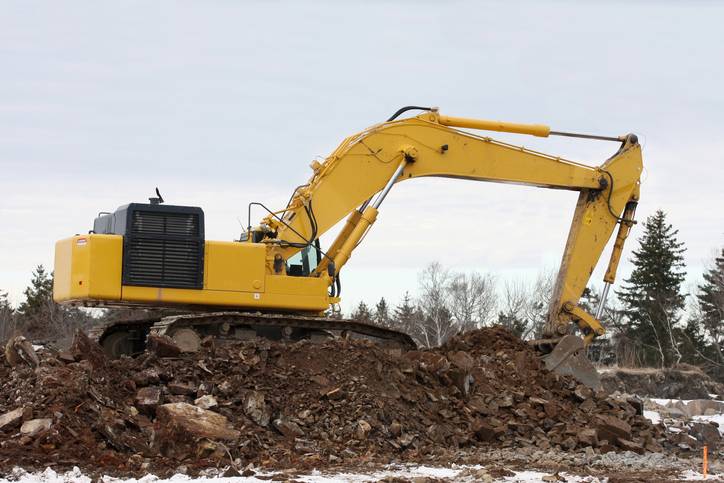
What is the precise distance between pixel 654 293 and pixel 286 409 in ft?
128

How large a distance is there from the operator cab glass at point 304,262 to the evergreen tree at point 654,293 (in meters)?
34.3

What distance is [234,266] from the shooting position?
14867 millimetres

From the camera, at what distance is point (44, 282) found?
47625 mm

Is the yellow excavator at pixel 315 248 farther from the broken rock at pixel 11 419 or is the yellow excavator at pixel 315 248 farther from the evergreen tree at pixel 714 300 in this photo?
the evergreen tree at pixel 714 300

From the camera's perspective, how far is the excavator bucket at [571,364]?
54.7 ft

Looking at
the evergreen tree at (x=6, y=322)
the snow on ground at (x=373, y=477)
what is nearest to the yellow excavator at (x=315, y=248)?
the snow on ground at (x=373, y=477)

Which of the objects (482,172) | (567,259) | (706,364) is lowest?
(706,364)

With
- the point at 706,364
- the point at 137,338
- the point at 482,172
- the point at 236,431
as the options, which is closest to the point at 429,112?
the point at 482,172

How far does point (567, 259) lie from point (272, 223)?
540 cm

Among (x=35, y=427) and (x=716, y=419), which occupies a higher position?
(x=35, y=427)

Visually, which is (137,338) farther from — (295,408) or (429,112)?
(429,112)

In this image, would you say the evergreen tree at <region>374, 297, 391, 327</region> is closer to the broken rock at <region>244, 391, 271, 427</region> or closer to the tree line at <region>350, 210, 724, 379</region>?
the tree line at <region>350, 210, 724, 379</region>

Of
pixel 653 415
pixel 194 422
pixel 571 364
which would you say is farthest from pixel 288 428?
pixel 653 415

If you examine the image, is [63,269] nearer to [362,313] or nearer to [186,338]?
[186,338]
